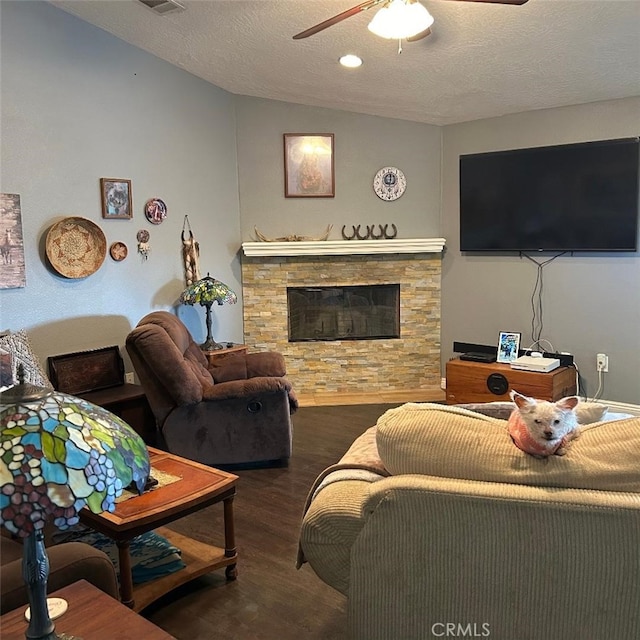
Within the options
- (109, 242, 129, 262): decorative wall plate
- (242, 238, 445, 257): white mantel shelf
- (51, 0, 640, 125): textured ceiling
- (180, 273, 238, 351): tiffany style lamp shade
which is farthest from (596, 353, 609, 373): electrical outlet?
(109, 242, 129, 262): decorative wall plate

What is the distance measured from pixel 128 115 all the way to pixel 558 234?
10.7 ft

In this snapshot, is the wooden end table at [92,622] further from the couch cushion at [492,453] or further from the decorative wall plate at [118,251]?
the decorative wall plate at [118,251]

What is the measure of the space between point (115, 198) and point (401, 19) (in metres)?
2.27

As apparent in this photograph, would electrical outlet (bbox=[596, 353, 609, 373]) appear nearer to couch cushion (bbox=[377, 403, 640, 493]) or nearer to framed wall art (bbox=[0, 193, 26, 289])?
couch cushion (bbox=[377, 403, 640, 493])

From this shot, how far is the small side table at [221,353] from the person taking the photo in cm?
439

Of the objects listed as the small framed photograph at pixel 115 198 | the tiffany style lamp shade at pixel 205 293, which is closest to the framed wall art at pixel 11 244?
the small framed photograph at pixel 115 198

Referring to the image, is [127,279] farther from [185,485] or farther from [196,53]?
[185,485]

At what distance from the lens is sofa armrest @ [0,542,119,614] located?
1.42 meters

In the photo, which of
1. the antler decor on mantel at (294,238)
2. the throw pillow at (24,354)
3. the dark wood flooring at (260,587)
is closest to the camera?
the dark wood flooring at (260,587)

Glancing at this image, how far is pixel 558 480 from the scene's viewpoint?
147 cm

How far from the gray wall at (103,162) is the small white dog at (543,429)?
2.94 m

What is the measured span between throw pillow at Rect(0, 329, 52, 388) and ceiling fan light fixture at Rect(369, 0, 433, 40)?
2.47 metres

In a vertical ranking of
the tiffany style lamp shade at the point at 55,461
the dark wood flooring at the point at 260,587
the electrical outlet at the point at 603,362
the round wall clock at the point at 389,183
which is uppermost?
the round wall clock at the point at 389,183

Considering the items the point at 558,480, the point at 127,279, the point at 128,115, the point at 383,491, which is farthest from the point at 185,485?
the point at 128,115
